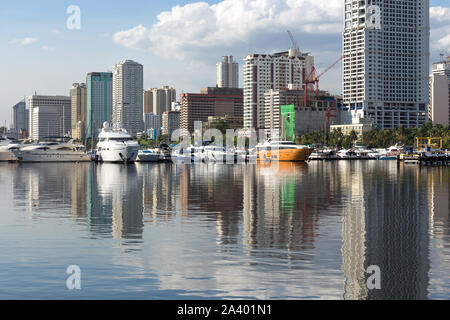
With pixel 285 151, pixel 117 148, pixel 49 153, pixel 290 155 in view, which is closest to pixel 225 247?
pixel 117 148

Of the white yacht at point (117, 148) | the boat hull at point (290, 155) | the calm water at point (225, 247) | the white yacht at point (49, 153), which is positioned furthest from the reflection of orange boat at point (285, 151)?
the calm water at point (225, 247)

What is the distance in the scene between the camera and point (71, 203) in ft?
152

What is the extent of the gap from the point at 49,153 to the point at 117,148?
3447 cm

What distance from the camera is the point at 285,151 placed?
167 metres

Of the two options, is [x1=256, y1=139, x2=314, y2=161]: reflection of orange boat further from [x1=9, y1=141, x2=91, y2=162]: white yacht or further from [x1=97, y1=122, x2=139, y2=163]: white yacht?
[x1=9, y1=141, x2=91, y2=162]: white yacht

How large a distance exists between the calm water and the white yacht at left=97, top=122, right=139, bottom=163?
9624 cm

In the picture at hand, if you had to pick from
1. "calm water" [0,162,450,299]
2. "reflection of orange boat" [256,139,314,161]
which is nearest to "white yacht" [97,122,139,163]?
"reflection of orange boat" [256,139,314,161]

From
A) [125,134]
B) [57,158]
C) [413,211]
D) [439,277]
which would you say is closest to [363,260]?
[439,277]

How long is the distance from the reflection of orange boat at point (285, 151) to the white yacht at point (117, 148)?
40437mm

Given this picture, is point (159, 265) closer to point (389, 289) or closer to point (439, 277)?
point (389, 289)

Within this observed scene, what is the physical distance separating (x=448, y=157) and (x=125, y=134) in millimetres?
78941

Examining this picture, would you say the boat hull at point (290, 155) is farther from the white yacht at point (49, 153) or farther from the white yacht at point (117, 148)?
the white yacht at point (49, 153)

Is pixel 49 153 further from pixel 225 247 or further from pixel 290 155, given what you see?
pixel 225 247
